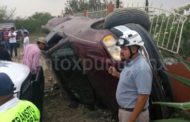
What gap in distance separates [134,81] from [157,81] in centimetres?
74

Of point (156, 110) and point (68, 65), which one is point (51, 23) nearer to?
point (68, 65)

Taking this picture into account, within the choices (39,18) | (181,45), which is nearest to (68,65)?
(181,45)

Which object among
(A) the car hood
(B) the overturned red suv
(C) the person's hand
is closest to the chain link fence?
(B) the overturned red suv

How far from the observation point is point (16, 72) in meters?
6.36

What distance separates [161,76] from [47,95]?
3783 millimetres

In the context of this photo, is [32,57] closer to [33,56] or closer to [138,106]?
[33,56]

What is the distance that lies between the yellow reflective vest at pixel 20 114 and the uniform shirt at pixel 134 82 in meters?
1.59

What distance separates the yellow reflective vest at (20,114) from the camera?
305 cm

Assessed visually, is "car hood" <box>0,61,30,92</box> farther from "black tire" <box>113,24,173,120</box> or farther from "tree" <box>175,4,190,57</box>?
"tree" <box>175,4,190,57</box>

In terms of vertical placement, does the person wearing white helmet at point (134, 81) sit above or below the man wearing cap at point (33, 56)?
above

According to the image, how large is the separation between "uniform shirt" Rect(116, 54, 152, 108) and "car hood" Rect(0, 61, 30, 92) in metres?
1.54

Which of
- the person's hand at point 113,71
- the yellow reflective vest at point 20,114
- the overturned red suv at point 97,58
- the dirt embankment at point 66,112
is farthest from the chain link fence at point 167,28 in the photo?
the yellow reflective vest at point 20,114

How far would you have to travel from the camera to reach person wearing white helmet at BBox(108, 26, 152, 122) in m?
4.71

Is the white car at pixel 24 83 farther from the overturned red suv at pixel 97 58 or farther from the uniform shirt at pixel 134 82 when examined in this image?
the uniform shirt at pixel 134 82
